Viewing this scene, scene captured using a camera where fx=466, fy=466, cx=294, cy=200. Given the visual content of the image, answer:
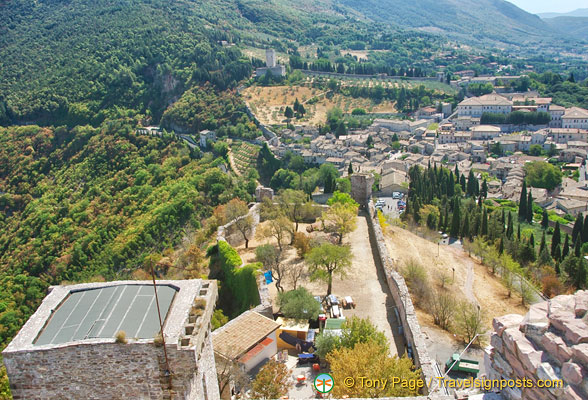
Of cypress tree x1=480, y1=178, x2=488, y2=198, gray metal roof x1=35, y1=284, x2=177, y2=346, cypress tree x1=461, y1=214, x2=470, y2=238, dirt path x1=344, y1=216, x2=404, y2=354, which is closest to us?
gray metal roof x1=35, y1=284, x2=177, y2=346

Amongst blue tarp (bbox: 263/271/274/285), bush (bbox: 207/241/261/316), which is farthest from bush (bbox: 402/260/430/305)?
bush (bbox: 207/241/261/316)

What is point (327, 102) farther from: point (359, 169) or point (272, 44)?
point (272, 44)

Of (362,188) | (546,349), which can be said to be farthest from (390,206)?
(546,349)

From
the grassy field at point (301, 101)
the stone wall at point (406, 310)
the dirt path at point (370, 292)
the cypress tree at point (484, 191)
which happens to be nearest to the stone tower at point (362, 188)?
the stone wall at point (406, 310)

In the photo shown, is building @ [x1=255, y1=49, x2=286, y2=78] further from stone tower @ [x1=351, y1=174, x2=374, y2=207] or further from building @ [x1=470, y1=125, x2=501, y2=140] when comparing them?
stone tower @ [x1=351, y1=174, x2=374, y2=207]

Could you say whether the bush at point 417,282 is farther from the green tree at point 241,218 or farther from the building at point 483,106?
the building at point 483,106
